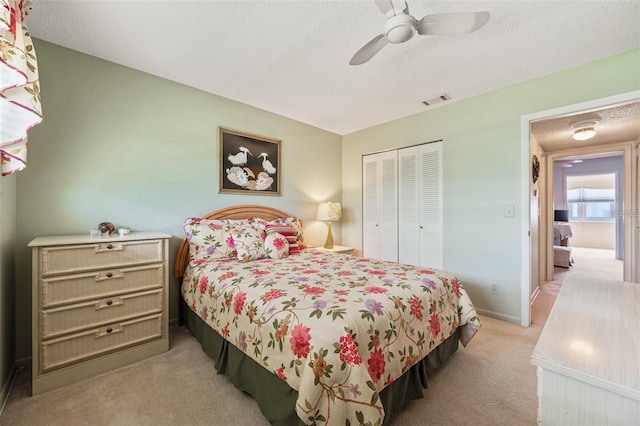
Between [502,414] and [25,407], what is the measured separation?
2.82m

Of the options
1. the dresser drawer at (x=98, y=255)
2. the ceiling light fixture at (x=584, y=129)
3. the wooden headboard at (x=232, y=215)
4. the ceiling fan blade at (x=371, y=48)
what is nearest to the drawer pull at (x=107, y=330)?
the dresser drawer at (x=98, y=255)

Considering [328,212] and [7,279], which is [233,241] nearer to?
[7,279]

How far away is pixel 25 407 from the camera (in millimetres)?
1579

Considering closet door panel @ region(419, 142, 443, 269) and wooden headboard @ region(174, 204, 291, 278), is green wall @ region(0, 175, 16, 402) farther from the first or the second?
closet door panel @ region(419, 142, 443, 269)

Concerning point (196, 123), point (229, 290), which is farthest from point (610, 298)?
point (196, 123)

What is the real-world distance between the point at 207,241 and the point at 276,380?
1569 mm

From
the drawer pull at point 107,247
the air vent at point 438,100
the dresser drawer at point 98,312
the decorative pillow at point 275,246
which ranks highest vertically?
the air vent at point 438,100

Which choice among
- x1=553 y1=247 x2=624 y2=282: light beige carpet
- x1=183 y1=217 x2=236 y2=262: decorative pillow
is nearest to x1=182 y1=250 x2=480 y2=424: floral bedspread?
x1=183 y1=217 x2=236 y2=262: decorative pillow

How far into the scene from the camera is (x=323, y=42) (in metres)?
2.09

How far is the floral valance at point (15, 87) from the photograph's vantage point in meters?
1.22

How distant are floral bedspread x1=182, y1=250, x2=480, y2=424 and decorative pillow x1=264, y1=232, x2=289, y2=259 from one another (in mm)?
330

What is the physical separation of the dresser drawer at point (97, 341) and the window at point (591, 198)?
32.9ft

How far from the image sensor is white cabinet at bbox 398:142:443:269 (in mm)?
3396

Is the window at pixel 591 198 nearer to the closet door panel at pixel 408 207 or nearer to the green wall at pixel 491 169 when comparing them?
the green wall at pixel 491 169
